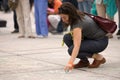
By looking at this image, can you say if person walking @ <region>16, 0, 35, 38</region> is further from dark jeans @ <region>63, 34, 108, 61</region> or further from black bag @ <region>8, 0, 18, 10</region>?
dark jeans @ <region>63, 34, 108, 61</region>

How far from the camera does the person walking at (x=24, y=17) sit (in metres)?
11.5

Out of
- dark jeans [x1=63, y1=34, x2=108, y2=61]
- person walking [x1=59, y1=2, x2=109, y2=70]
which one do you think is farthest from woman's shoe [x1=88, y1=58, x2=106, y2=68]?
dark jeans [x1=63, y1=34, x2=108, y2=61]

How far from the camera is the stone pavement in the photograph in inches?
238

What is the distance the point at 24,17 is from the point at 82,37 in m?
5.27

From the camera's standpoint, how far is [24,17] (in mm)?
11656

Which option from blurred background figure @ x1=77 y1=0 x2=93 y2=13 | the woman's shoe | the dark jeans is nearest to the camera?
the dark jeans

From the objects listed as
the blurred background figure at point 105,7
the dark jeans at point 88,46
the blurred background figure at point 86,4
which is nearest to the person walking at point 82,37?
the dark jeans at point 88,46

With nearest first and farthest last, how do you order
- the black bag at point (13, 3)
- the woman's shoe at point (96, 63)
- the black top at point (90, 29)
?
the black top at point (90, 29)
the woman's shoe at point (96, 63)
the black bag at point (13, 3)

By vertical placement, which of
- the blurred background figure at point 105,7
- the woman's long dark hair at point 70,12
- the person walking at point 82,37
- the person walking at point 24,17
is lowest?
the person walking at point 24,17

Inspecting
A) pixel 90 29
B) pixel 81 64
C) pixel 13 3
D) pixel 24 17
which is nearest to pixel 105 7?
pixel 24 17

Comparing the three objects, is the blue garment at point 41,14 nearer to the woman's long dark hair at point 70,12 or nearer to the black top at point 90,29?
the black top at point 90,29

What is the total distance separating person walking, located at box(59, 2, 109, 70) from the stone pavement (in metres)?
0.19

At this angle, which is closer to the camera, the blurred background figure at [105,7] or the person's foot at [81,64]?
the person's foot at [81,64]

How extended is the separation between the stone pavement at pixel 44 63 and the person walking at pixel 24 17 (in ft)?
3.43
